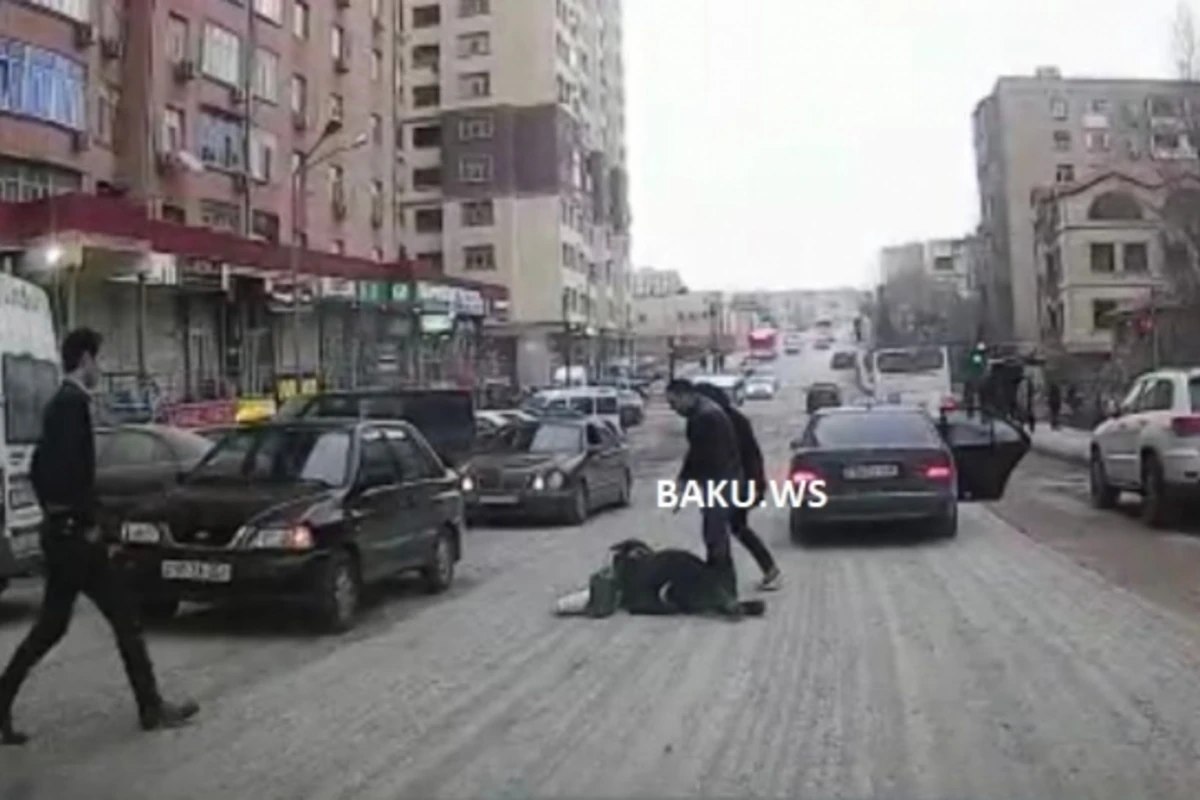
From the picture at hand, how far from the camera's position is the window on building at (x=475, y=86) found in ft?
290

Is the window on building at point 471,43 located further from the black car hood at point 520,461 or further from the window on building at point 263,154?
the black car hood at point 520,461

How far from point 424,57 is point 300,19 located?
38.1 meters

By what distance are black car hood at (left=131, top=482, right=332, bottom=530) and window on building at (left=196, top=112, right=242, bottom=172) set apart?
35648 millimetres

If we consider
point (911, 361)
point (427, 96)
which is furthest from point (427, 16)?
point (911, 361)

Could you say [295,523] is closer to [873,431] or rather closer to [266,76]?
[873,431]

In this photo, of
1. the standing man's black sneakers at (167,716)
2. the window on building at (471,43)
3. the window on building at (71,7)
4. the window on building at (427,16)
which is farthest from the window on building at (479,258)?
the standing man's black sneakers at (167,716)

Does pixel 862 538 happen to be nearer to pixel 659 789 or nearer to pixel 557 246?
pixel 659 789

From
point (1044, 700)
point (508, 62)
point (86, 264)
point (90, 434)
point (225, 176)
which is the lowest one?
point (1044, 700)

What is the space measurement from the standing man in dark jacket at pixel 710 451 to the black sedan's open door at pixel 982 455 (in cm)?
739

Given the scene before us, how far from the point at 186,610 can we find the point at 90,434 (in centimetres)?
452

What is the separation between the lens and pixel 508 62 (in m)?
87.7

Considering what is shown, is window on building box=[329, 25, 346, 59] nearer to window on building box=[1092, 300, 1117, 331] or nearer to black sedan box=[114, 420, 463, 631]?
window on building box=[1092, 300, 1117, 331]

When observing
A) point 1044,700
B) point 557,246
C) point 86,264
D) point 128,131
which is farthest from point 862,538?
point 557,246

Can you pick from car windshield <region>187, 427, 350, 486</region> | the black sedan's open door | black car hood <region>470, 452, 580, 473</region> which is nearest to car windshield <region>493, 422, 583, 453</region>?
black car hood <region>470, 452, 580, 473</region>
